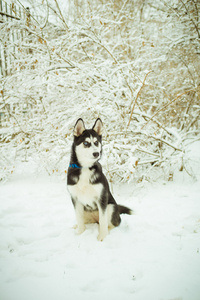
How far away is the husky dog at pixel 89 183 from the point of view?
249 centimetres

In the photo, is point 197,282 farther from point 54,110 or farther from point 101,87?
point 54,110

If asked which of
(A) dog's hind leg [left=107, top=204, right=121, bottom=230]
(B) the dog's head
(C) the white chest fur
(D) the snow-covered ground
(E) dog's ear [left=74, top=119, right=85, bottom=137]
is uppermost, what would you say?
(E) dog's ear [left=74, top=119, right=85, bottom=137]

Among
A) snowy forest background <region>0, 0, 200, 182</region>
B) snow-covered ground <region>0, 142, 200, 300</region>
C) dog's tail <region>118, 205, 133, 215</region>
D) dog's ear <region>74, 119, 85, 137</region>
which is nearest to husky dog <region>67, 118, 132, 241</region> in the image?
dog's ear <region>74, 119, 85, 137</region>

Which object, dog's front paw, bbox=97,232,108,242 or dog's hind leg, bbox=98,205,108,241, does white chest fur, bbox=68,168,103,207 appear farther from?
dog's front paw, bbox=97,232,108,242

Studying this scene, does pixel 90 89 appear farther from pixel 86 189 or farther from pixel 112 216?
pixel 112 216

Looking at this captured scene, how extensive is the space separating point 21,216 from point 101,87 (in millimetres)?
3253

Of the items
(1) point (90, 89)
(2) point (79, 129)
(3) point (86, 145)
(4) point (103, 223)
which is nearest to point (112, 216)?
(4) point (103, 223)

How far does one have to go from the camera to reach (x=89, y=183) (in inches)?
98.5

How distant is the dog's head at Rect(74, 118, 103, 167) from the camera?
249cm

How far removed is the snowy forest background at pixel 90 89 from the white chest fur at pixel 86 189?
4.16 ft

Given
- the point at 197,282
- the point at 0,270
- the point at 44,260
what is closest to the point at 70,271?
the point at 44,260

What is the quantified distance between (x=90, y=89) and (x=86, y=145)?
86.1 inches

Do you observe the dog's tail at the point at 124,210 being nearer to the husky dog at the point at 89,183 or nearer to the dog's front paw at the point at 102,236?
the husky dog at the point at 89,183

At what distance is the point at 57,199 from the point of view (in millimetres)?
4191
